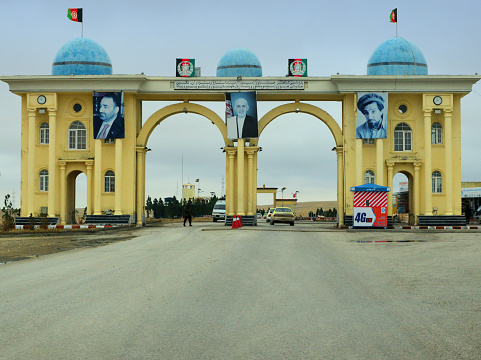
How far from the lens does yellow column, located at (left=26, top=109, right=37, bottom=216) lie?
3831 centimetres

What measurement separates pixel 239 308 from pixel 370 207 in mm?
26066

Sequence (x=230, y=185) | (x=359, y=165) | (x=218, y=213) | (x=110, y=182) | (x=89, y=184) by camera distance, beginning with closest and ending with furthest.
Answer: (x=359, y=165), (x=89, y=184), (x=110, y=182), (x=230, y=185), (x=218, y=213)

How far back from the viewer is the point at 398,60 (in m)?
39.1

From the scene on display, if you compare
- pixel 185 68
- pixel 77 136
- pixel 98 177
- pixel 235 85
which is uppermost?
pixel 185 68

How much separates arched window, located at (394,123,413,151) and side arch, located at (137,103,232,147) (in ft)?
34.9

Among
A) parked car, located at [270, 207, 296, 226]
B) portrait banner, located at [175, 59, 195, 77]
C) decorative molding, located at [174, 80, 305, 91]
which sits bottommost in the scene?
parked car, located at [270, 207, 296, 226]

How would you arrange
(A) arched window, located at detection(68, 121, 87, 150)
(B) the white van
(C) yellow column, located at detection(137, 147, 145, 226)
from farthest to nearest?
(B) the white van → (A) arched window, located at detection(68, 121, 87, 150) → (C) yellow column, located at detection(137, 147, 145, 226)

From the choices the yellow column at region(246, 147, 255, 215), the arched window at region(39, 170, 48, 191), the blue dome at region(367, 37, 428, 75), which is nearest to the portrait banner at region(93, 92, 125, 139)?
the arched window at region(39, 170, 48, 191)

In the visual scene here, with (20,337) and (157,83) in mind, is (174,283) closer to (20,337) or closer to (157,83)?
(20,337)

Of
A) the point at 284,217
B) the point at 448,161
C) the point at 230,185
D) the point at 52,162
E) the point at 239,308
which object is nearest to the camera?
the point at 239,308

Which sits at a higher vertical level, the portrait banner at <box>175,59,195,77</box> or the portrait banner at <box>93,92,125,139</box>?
the portrait banner at <box>175,59,195,77</box>

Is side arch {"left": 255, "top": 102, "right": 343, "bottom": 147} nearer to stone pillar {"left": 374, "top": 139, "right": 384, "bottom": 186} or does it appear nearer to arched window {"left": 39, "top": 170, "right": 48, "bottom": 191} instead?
stone pillar {"left": 374, "top": 139, "right": 384, "bottom": 186}

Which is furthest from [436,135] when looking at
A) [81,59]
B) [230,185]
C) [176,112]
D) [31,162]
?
[31,162]

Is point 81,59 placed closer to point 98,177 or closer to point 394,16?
point 98,177
